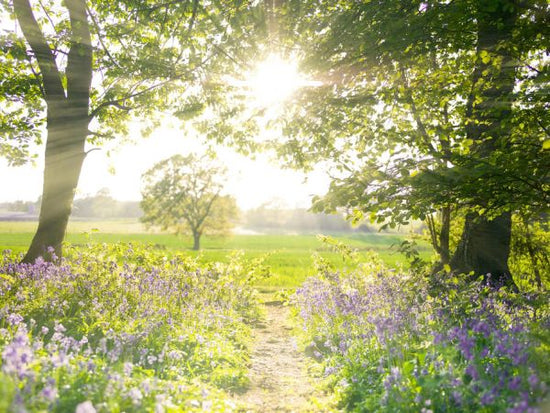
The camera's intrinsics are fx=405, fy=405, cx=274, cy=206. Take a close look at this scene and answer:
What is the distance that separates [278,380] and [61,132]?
8777mm

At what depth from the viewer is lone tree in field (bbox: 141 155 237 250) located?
4147 centimetres

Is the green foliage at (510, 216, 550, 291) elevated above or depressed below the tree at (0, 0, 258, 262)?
below

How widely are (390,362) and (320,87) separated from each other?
532 cm

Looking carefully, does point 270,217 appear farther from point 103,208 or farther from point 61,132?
point 61,132

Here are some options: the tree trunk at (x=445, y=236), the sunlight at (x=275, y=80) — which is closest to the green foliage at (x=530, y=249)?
the tree trunk at (x=445, y=236)

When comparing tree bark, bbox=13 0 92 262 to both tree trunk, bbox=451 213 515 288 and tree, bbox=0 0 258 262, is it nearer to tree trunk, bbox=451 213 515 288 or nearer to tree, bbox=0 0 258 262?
tree, bbox=0 0 258 262

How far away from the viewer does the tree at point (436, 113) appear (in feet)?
16.6

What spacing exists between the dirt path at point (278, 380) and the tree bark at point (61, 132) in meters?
6.04

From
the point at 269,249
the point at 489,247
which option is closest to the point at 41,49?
the point at 489,247

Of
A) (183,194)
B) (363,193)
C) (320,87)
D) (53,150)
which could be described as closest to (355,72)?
(320,87)

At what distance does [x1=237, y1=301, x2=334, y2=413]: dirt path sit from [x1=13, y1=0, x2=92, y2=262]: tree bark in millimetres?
6037

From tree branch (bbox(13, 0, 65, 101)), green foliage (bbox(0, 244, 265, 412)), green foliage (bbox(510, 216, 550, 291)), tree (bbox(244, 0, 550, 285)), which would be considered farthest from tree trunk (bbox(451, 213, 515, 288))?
tree branch (bbox(13, 0, 65, 101))

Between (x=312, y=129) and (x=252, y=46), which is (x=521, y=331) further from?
(x=252, y=46)

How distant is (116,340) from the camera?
4.53 m
